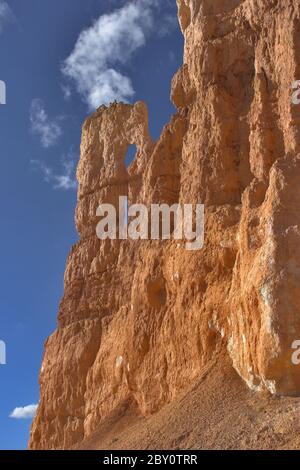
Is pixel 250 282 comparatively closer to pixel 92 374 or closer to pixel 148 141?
pixel 92 374

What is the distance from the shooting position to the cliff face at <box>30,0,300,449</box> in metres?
23.8

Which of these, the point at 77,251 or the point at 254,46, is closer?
the point at 254,46

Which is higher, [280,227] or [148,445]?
[280,227]

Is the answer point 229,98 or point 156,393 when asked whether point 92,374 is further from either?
point 229,98

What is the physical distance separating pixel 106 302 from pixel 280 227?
1519 centimetres

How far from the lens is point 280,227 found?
23.8 meters

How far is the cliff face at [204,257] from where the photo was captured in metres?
23.8

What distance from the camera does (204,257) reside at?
1110 inches

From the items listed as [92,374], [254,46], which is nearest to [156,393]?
[92,374]

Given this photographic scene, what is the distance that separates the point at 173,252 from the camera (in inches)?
1181

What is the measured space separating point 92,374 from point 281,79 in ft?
52.3

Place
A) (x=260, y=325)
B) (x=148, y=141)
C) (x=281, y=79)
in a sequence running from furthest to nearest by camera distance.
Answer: (x=148, y=141) < (x=281, y=79) < (x=260, y=325)

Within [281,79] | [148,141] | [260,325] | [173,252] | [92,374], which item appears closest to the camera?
[260,325]
